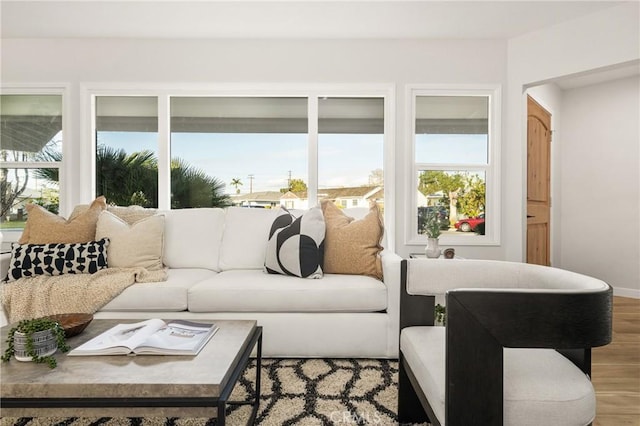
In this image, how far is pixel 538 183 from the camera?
400cm

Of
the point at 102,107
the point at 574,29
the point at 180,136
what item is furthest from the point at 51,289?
the point at 574,29

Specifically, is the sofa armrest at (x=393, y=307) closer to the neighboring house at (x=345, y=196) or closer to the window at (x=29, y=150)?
the neighboring house at (x=345, y=196)

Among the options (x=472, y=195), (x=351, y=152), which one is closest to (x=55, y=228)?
(x=351, y=152)

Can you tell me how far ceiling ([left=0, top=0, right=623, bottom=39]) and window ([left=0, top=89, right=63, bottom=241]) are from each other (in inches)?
23.9

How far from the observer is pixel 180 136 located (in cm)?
337

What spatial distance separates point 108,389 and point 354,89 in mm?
2924

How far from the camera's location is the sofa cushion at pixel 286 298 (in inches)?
82.0

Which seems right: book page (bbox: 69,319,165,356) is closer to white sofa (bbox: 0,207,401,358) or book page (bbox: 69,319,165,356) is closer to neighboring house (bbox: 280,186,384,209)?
white sofa (bbox: 0,207,401,358)

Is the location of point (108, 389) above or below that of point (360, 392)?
above

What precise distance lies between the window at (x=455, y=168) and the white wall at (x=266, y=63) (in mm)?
152

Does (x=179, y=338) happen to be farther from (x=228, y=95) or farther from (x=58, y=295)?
(x=228, y=95)

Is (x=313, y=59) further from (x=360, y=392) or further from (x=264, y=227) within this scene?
(x=360, y=392)

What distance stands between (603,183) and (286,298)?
13.3ft

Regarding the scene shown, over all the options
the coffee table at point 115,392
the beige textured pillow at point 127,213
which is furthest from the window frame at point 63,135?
the coffee table at point 115,392
